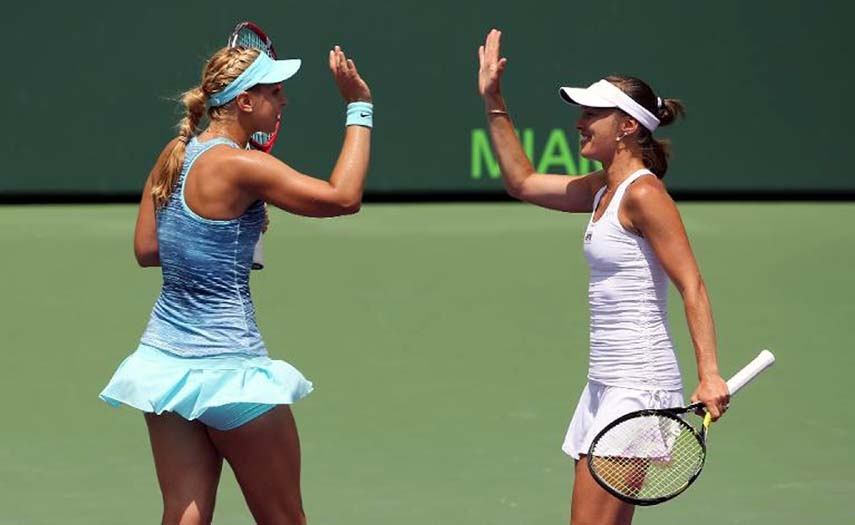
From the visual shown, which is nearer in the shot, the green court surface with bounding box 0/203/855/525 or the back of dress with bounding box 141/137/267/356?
the back of dress with bounding box 141/137/267/356

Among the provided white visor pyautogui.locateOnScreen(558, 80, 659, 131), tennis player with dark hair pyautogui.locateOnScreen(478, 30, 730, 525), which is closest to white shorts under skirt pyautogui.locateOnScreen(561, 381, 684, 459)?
tennis player with dark hair pyautogui.locateOnScreen(478, 30, 730, 525)

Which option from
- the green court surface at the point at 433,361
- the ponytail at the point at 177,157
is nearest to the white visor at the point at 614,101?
the ponytail at the point at 177,157

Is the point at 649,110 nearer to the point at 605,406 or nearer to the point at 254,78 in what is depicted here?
the point at 605,406

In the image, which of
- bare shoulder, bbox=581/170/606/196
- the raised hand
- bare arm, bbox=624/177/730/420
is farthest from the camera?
the raised hand

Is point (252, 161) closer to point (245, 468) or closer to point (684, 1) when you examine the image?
point (245, 468)

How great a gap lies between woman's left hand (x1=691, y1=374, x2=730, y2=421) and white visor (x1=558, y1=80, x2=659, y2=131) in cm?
71

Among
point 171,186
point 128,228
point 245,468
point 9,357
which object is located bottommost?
point 128,228

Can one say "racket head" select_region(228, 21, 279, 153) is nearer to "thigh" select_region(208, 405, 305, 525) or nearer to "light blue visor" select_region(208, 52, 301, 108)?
"light blue visor" select_region(208, 52, 301, 108)

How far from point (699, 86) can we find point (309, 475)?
7.49m

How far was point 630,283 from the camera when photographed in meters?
4.23

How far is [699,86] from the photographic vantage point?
12656mm

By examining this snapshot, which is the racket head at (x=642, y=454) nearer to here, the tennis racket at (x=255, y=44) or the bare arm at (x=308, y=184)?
the bare arm at (x=308, y=184)

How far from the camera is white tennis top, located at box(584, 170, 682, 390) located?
4219 millimetres

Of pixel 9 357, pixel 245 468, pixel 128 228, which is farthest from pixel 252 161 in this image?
pixel 128 228
